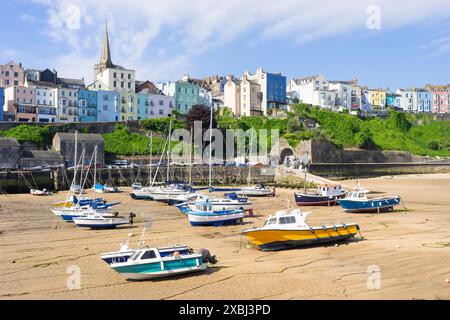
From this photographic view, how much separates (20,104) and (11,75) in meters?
9.53

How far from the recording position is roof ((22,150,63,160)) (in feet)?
164

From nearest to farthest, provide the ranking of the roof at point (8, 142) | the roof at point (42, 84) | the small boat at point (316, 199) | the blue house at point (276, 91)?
1. the small boat at point (316, 199)
2. the roof at point (8, 142)
3. the roof at point (42, 84)
4. the blue house at point (276, 91)

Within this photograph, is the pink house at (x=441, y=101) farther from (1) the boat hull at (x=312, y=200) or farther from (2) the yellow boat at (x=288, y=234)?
(2) the yellow boat at (x=288, y=234)

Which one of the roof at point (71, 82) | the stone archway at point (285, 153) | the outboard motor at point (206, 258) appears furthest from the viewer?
the roof at point (71, 82)

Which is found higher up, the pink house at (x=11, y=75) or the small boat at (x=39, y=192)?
the pink house at (x=11, y=75)

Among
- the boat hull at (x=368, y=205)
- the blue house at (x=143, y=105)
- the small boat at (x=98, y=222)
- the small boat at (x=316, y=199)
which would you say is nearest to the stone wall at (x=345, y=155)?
the blue house at (x=143, y=105)

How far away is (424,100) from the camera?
115750mm

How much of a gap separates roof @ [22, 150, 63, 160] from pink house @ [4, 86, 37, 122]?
16.1 m

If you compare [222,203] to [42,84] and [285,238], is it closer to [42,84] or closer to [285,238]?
[285,238]

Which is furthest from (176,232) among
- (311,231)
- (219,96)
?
(219,96)

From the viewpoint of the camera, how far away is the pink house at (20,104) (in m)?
65.0

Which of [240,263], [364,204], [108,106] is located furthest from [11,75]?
[240,263]

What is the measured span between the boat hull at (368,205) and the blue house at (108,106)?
165ft

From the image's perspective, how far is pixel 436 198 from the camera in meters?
37.5
